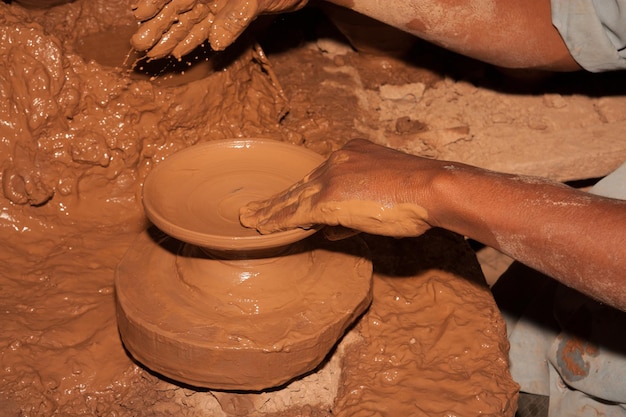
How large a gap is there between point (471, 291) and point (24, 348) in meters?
1.70

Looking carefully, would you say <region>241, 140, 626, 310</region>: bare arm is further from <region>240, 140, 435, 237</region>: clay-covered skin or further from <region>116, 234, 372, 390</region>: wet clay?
<region>116, 234, 372, 390</region>: wet clay

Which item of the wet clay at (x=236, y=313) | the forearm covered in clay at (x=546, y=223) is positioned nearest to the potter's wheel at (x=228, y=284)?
the wet clay at (x=236, y=313)

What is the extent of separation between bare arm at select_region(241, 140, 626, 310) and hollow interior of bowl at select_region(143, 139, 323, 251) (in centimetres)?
14

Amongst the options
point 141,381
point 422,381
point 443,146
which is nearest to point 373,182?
point 422,381

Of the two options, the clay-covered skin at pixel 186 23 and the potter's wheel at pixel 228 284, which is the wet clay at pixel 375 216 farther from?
the clay-covered skin at pixel 186 23

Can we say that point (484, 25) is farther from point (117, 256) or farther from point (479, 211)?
point (117, 256)

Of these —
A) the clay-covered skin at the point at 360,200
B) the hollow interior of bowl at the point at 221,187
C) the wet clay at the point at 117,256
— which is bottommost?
the wet clay at the point at 117,256

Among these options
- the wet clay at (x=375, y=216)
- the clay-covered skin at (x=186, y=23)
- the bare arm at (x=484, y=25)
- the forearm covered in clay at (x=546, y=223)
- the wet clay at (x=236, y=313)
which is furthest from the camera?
the bare arm at (x=484, y=25)

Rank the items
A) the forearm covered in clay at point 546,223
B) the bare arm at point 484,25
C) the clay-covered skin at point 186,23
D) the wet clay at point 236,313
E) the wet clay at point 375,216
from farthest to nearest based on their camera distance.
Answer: the bare arm at point 484,25 → the clay-covered skin at point 186,23 → the wet clay at point 236,313 → the wet clay at point 375,216 → the forearm covered in clay at point 546,223

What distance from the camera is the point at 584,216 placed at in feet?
7.50

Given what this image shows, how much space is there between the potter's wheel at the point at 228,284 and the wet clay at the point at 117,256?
200 mm

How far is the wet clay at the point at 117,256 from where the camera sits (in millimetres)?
2770

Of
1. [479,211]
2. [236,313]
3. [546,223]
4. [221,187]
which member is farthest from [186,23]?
[546,223]

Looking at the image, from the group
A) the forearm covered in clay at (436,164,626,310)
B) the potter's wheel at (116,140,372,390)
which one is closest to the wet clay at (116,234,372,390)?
the potter's wheel at (116,140,372,390)
